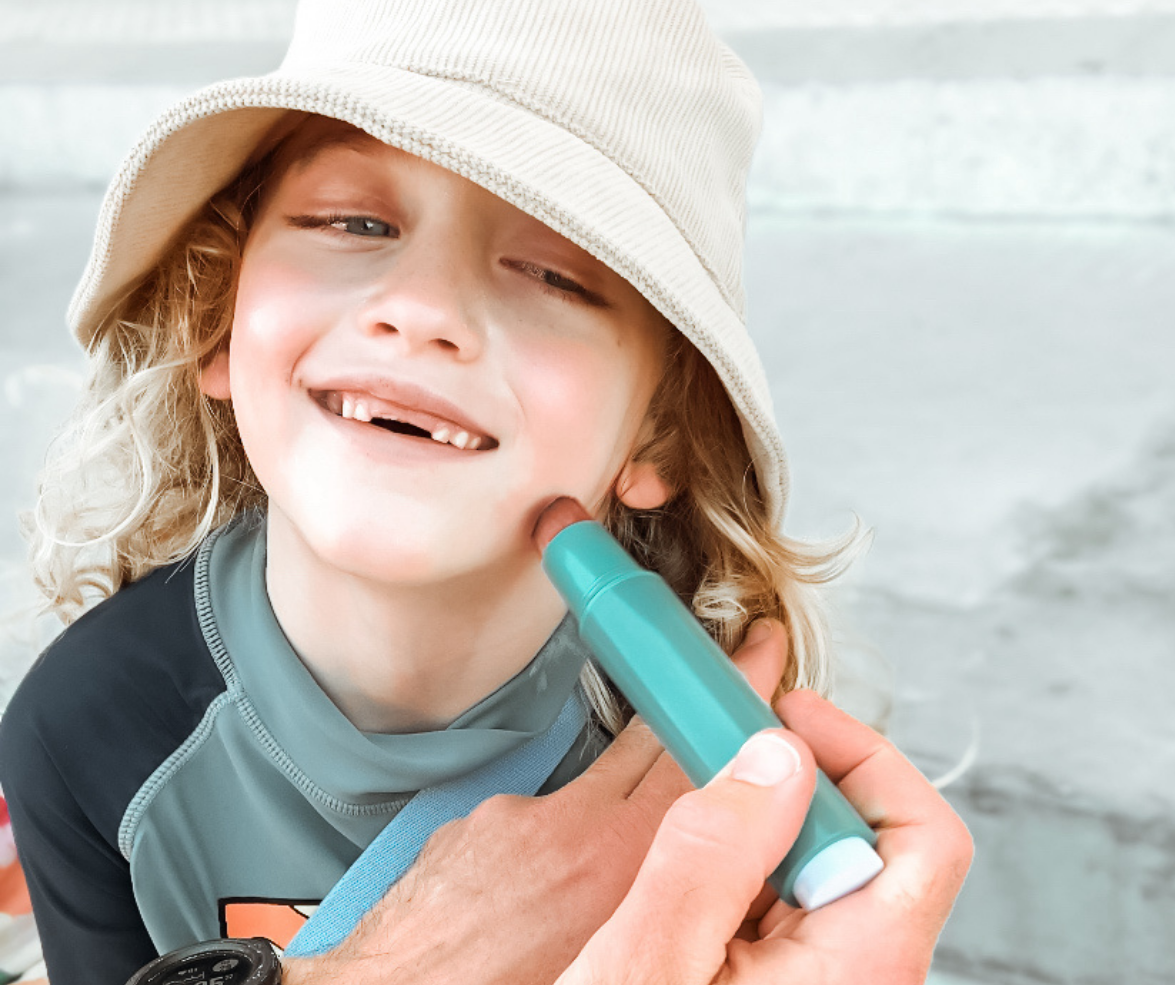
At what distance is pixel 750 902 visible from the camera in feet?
1.39

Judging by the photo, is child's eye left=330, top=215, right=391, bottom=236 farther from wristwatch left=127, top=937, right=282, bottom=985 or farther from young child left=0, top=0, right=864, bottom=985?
wristwatch left=127, top=937, right=282, bottom=985

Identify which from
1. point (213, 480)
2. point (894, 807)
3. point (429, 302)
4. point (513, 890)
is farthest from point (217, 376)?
point (894, 807)

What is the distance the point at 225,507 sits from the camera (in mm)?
764

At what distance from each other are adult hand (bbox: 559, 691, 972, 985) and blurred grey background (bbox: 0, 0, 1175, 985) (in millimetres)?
491

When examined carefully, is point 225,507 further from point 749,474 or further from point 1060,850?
point 1060,850

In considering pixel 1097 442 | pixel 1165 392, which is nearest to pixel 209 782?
pixel 1097 442

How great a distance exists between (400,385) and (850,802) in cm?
25

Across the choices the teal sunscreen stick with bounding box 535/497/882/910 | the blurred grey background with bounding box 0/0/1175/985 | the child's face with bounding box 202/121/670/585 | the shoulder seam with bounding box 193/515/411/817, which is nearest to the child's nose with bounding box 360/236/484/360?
the child's face with bounding box 202/121/670/585

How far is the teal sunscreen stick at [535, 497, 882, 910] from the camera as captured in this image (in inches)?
17.0

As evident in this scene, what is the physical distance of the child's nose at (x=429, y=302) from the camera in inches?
20.1

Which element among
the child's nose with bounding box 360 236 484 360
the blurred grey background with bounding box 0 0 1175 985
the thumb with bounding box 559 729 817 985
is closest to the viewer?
the thumb with bounding box 559 729 817 985

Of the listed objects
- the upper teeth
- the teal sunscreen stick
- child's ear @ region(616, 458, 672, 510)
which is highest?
the upper teeth

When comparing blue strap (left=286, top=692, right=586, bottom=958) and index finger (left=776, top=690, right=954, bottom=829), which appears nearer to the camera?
index finger (left=776, top=690, right=954, bottom=829)

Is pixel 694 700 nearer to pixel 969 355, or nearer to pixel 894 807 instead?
pixel 894 807
